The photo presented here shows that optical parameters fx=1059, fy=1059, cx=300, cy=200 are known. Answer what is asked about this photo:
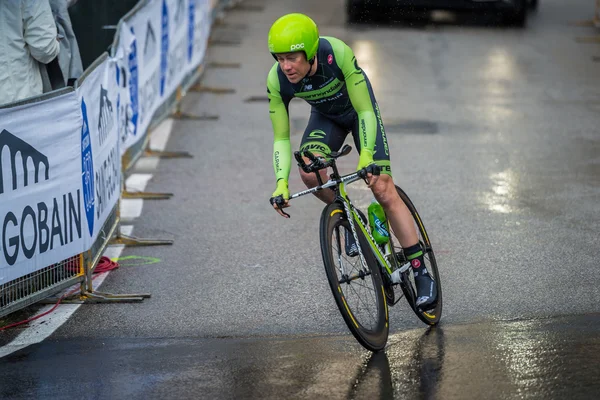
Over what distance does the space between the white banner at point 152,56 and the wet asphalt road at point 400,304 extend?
659mm

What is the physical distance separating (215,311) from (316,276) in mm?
1069

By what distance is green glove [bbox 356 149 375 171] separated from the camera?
5828 millimetres

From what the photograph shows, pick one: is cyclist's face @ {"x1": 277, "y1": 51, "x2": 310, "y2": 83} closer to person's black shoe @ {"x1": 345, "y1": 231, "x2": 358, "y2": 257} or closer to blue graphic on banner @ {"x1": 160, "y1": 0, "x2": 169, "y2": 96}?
person's black shoe @ {"x1": 345, "y1": 231, "x2": 358, "y2": 257}

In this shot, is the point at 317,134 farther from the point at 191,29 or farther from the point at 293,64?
the point at 191,29

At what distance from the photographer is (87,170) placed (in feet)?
23.8

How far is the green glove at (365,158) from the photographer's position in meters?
5.83

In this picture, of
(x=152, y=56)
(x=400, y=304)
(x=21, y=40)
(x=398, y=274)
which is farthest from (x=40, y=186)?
(x=152, y=56)

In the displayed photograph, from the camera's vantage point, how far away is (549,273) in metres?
7.66

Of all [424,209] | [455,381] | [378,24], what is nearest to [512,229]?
[424,209]

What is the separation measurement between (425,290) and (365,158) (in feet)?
3.27

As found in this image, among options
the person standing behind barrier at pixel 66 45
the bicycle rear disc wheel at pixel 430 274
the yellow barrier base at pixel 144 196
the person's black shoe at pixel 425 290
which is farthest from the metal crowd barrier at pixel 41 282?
the yellow barrier base at pixel 144 196

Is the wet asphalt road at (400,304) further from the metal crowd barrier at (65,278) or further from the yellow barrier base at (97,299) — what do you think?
the metal crowd barrier at (65,278)

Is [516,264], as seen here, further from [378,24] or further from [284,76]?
[378,24]

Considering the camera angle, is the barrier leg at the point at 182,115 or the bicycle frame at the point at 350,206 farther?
the barrier leg at the point at 182,115
